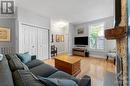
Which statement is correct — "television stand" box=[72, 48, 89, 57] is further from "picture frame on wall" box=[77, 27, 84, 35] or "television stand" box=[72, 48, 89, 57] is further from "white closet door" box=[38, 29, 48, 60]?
"white closet door" box=[38, 29, 48, 60]

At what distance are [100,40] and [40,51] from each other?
12.5 ft

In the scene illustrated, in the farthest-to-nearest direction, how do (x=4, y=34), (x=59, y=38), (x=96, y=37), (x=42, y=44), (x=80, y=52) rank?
(x=59, y=38) → (x=80, y=52) → (x=96, y=37) → (x=42, y=44) → (x=4, y=34)

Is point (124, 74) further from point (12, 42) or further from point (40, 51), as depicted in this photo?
point (40, 51)

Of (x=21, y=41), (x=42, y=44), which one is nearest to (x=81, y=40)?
(x=42, y=44)

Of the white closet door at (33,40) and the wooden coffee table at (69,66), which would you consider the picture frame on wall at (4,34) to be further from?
the wooden coffee table at (69,66)

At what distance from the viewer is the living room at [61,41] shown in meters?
2.53

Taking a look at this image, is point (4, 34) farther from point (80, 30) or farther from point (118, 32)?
point (118, 32)

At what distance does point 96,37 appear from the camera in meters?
8.13

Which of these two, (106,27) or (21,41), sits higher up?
(106,27)

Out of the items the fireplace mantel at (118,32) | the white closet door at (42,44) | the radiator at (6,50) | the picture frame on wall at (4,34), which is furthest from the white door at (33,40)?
the fireplace mantel at (118,32)

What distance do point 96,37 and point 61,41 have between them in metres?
2.92

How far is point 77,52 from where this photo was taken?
909cm

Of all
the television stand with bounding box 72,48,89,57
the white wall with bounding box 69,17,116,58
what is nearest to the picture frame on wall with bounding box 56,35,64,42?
the white wall with bounding box 69,17,116,58

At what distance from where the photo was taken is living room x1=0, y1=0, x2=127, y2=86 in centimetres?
253
